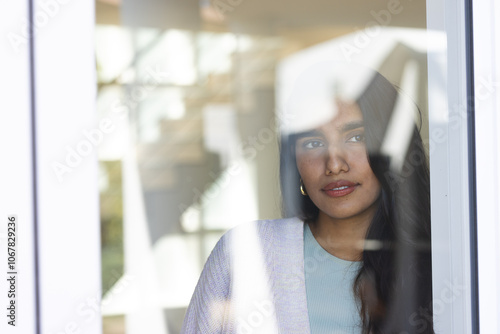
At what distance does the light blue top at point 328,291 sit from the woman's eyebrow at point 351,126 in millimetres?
291

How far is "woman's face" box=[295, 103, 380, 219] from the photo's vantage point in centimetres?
140

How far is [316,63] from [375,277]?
72cm

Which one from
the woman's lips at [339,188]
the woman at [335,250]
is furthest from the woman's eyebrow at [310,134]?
the woman's lips at [339,188]

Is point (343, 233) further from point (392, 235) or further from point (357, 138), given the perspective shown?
point (357, 138)

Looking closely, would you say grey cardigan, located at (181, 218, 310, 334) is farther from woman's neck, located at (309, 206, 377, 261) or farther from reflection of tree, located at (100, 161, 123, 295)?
reflection of tree, located at (100, 161, 123, 295)

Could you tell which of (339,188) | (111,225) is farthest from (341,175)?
(111,225)

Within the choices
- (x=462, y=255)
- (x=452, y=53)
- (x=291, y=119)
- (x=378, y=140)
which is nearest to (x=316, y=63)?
(x=291, y=119)

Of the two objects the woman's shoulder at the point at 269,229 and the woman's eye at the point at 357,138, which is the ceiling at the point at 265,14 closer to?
the woman's eye at the point at 357,138

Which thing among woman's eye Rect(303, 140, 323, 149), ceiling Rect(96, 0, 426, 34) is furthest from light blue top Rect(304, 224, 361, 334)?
ceiling Rect(96, 0, 426, 34)

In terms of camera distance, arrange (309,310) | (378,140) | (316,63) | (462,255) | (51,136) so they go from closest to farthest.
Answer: (51,136)
(462,255)
(309,310)
(378,140)
(316,63)

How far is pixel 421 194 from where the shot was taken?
1348 millimetres

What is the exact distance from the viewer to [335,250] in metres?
1.40

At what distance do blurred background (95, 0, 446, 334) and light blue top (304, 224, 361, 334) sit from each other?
0.16 metres

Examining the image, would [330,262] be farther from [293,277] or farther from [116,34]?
[116,34]
